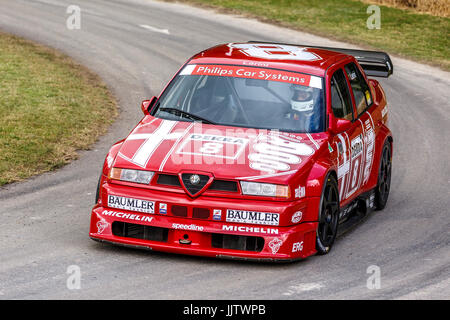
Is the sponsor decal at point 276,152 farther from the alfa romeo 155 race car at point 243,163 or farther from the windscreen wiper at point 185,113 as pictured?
the windscreen wiper at point 185,113

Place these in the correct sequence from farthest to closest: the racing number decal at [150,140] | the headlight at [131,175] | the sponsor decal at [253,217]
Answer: the racing number decal at [150,140], the headlight at [131,175], the sponsor decal at [253,217]

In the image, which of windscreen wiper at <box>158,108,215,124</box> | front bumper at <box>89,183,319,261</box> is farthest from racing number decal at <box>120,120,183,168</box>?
front bumper at <box>89,183,319,261</box>

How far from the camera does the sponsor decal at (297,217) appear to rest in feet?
26.2

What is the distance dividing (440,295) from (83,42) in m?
15.5

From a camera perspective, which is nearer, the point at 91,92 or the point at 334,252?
the point at 334,252

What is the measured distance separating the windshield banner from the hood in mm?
739

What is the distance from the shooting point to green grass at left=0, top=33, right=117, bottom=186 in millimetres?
12148

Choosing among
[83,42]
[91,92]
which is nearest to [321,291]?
[91,92]

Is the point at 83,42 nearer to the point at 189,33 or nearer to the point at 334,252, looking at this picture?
the point at 189,33

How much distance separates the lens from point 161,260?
814 centimetres

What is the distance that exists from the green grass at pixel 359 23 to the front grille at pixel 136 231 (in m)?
14.2

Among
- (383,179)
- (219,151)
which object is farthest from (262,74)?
(383,179)

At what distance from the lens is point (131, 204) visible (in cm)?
809

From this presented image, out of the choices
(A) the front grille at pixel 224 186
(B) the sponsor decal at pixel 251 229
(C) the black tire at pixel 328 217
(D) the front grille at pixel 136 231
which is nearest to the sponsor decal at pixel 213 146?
(A) the front grille at pixel 224 186
